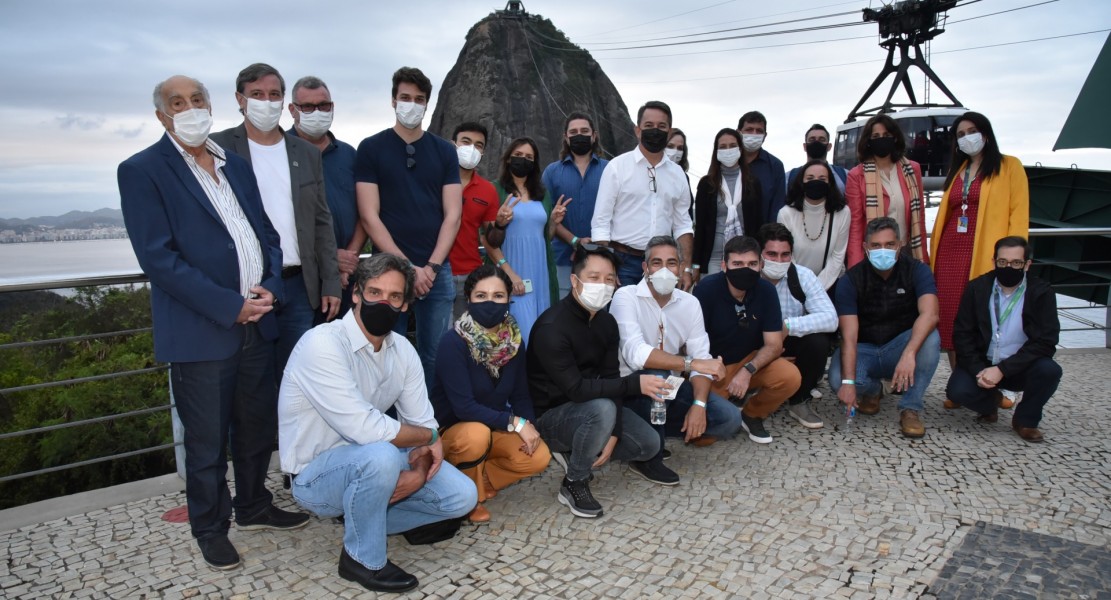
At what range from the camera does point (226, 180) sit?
9.70 feet

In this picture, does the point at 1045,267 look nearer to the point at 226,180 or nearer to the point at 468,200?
the point at 468,200

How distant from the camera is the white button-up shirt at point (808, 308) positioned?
4.43m

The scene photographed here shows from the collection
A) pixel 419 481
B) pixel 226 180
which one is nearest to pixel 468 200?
pixel 226 180

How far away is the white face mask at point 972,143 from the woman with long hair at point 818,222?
0.84m

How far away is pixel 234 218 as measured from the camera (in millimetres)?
2914

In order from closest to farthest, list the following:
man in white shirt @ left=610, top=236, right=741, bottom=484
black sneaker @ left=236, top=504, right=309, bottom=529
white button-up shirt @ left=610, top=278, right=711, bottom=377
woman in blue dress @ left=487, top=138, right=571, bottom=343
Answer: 1. black sneaker @ left=236, top=504, right=309, bottom=529
2. man in white shirt @ left=610, top=236, right=741, bottom=484
3. white button-up shirt @ left=610, top=278, right=711, bottom=377
4. woman in blue dress @ left=487, top=138, right=571, bottom=343

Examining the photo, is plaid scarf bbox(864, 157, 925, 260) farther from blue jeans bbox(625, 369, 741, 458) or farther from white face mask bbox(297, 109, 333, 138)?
white face mask bbox(297, 109, 333, 138)

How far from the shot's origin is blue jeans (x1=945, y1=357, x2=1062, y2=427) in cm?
414

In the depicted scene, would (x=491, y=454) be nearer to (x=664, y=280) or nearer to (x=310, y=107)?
(x=664, y=280)

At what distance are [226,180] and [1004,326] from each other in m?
4.48

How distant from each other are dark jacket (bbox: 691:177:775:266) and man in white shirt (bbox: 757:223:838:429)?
0.51 meters

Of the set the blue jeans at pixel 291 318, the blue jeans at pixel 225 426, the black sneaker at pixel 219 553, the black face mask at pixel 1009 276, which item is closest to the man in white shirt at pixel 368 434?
the blue jeans at pixel 225 426

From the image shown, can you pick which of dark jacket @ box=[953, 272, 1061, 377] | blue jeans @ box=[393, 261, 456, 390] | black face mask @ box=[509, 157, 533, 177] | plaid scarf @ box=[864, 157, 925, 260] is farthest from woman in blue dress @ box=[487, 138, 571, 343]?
dark jacket @ box=[953, 272, 1061, 377]

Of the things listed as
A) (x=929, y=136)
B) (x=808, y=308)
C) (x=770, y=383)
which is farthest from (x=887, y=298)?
(x=929, y=136)
